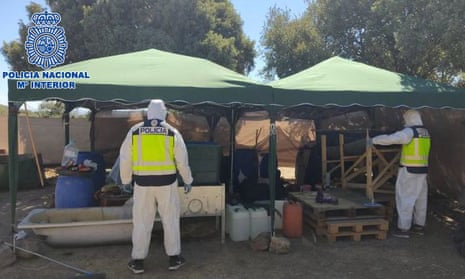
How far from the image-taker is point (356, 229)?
533 cm

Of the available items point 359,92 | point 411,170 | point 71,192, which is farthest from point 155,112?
point 411,170

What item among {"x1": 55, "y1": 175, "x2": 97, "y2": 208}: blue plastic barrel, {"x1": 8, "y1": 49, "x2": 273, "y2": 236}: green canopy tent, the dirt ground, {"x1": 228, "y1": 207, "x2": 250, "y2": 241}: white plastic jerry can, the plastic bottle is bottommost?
the dirt ground

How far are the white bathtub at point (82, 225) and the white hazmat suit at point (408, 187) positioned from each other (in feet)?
12.1

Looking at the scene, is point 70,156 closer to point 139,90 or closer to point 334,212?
point 139,90

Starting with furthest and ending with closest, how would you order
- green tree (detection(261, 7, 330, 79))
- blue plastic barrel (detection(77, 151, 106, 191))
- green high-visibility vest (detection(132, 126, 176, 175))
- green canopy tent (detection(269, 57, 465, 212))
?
green tree (detection(261, 7, 330, 79))
blue plastic barrel (detection(77, 151, 106, 191))
green canopy tent (detection(269, 57, 465, 212))
green high-visibility vest (detection(132, 126, 176, 175))

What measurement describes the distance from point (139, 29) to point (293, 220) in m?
9.41

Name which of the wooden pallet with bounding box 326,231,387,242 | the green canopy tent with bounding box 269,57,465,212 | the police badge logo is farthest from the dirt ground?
the police badge logo

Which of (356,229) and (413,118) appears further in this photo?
(413,118)

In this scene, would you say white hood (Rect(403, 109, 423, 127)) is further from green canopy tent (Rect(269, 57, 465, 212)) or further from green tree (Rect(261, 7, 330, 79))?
green tree (Rect(261, 7, 330, 79))

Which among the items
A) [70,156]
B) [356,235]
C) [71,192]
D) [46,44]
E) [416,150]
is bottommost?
[356,235]

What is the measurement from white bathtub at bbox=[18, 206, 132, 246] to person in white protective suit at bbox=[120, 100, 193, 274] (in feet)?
2.29

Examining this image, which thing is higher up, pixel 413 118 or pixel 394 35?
pixel 394 35

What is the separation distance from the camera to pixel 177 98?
468cm

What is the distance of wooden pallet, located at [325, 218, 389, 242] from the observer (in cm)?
527
